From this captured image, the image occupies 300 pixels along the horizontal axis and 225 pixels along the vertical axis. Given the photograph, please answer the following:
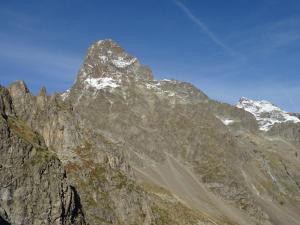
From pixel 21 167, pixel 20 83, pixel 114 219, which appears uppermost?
pixel 20 83

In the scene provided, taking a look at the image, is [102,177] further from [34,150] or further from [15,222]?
[15,222]

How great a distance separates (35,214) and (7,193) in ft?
23.8

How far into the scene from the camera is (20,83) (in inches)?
7505

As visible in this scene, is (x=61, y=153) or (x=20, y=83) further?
(x=20, y=83)

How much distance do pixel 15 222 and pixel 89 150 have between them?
319ft

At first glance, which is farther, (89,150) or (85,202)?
(89,150)

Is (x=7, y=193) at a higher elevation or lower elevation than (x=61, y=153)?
lower

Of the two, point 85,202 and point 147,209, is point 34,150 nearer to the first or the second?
point 85,202

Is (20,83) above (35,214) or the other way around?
above

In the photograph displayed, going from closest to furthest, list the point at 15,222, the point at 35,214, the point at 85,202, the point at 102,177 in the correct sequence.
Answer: the point at 15,222, the point at 35,214, the point at 85,202, the point at 102,177

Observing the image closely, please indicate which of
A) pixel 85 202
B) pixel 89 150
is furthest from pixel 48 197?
pixel 89 150

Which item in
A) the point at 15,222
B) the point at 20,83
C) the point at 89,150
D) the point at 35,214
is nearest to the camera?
the point at 15,222

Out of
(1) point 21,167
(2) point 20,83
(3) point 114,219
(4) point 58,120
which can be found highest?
(2) point 20,83

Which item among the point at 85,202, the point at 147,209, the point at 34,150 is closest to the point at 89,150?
the point at 147,209
